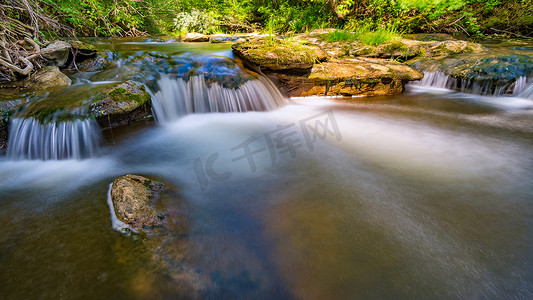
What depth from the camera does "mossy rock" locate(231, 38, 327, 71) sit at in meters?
4.97

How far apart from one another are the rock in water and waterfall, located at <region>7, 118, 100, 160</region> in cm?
174

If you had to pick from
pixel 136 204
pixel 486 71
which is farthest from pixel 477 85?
pixel 136 204

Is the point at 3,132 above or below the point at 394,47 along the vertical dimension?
below

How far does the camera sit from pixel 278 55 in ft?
16.3

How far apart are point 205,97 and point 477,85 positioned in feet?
22.0

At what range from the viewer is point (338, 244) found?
1.64 m

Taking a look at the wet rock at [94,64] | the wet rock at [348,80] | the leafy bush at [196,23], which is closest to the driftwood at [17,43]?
the wet rock at [94,64]

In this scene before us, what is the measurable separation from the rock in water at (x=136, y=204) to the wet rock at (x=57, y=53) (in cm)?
441

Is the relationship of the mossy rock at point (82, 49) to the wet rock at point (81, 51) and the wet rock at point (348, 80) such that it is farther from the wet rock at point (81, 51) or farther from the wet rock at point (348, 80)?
the wet rock at point (348, 80)

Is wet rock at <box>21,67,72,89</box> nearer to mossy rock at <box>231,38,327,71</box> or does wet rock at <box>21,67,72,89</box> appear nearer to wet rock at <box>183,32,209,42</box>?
mossy rock at <box>231,38,327,71</box>

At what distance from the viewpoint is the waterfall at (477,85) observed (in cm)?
518

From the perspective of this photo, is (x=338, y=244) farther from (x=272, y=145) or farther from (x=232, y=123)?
(x=232, y=123)

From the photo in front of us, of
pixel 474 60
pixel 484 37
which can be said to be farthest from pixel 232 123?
pixel 484 37

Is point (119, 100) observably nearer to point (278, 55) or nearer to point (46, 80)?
point (46, 80)
